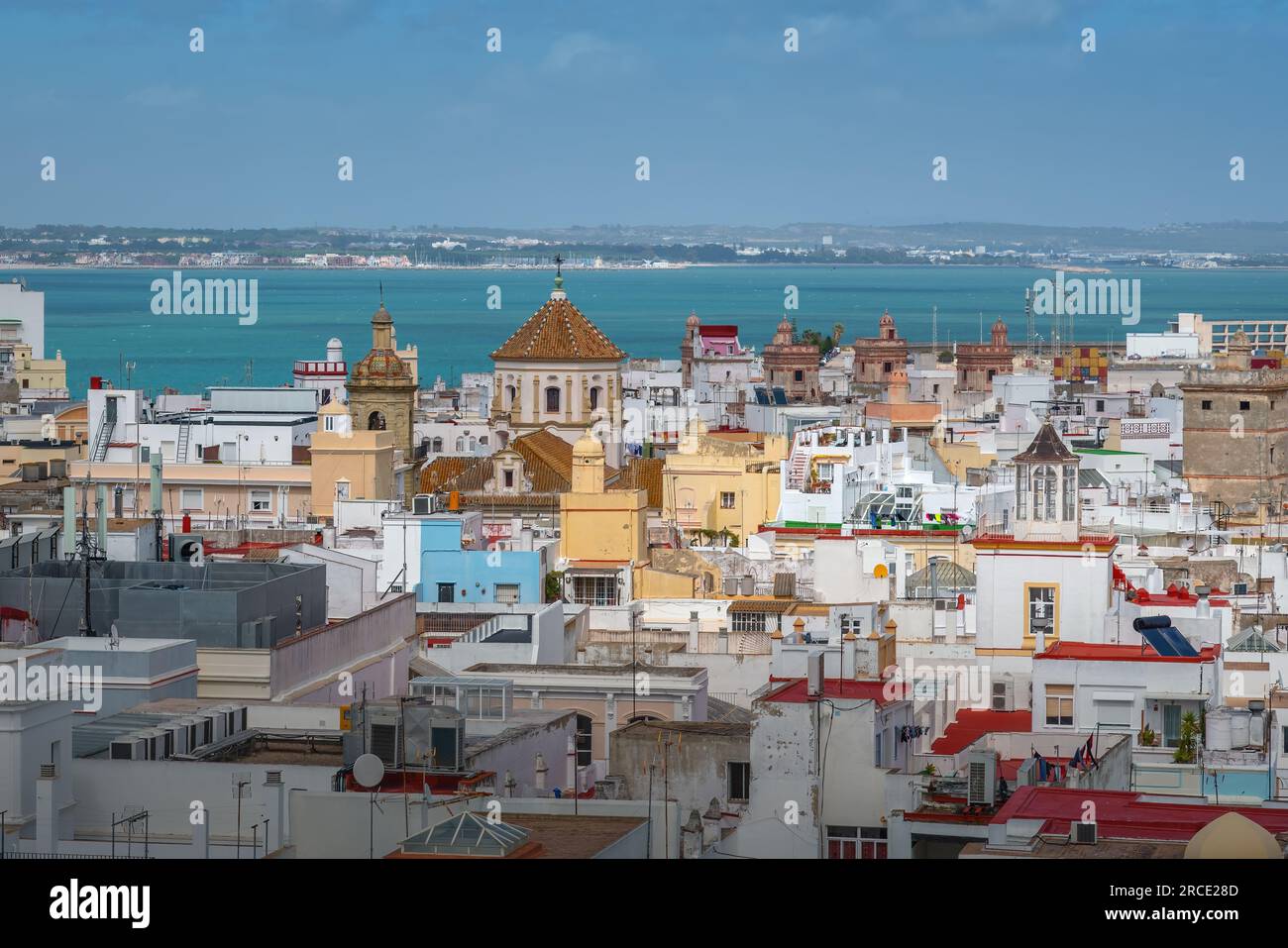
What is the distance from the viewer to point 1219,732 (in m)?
18.5

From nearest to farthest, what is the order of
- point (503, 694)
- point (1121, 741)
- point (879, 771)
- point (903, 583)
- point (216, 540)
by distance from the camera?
1. point (879, 771)
2. point (1121, 741)
3. point (503, 694)
4. point (903, 583)
5. point (216, 540)

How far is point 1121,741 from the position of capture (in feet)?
60.0

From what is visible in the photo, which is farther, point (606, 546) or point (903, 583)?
point (606, 546)

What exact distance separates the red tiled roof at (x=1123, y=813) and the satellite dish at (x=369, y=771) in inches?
135

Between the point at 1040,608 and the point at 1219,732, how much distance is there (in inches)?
244

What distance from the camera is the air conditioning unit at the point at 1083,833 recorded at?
13883mm

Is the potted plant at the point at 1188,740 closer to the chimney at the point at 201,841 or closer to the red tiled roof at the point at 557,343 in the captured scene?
the chimney at the point at 201,841

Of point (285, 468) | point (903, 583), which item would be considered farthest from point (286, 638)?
point (285, 468)

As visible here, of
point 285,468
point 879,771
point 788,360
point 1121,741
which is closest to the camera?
point 879,771

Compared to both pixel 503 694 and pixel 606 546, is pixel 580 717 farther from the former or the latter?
pixel 606 546

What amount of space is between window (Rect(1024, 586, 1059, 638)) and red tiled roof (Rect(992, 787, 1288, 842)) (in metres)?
8.71

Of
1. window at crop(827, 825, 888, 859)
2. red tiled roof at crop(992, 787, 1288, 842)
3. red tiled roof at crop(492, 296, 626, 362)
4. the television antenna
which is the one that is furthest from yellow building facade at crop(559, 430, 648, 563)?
red tiled roof at crop(992, 787, 1288, 842)
